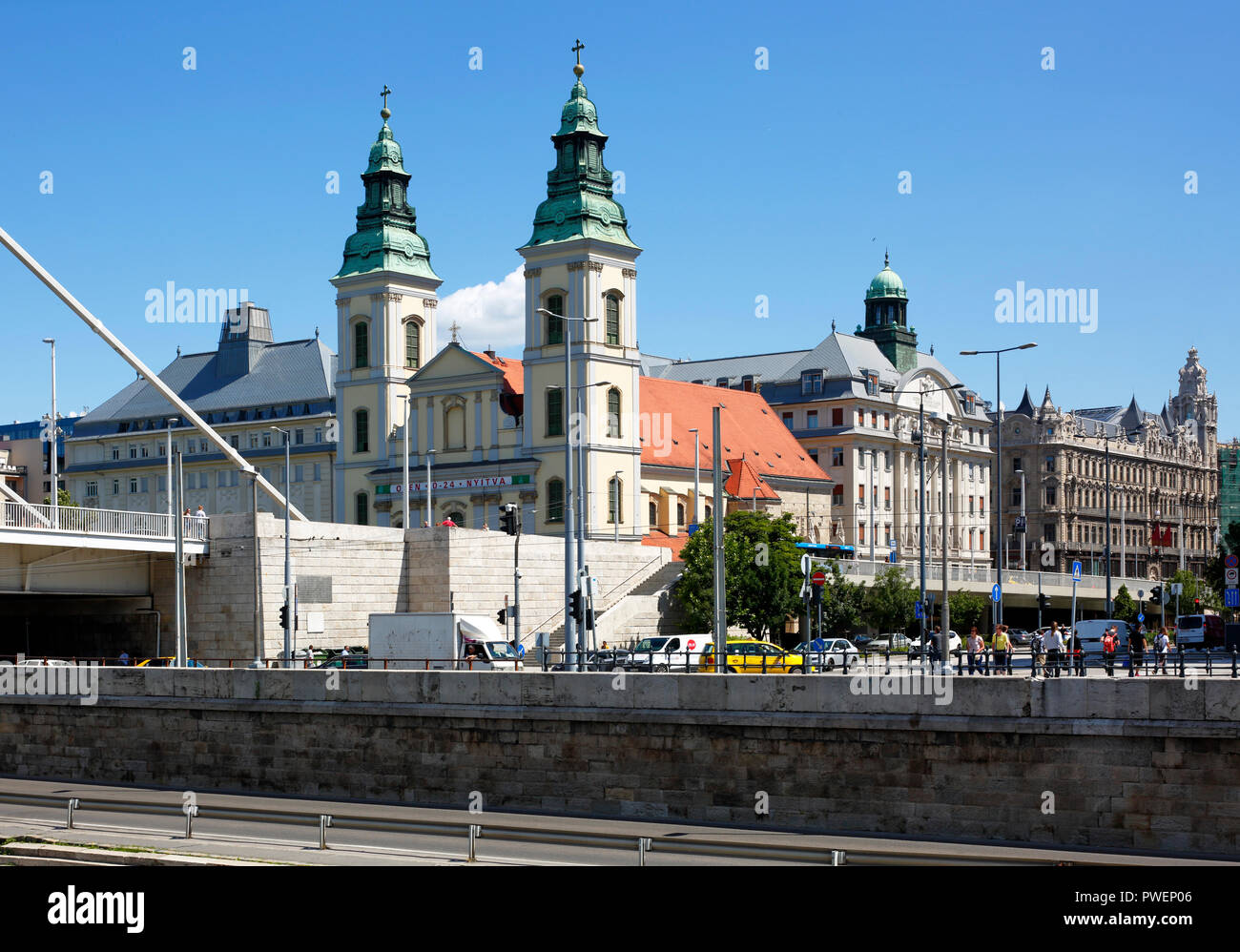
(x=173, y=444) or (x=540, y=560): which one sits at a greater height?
(x=173, y=444)

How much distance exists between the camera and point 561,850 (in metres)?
23.0

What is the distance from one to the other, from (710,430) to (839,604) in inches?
1356

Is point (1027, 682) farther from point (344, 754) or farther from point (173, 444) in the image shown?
point (173, 444)

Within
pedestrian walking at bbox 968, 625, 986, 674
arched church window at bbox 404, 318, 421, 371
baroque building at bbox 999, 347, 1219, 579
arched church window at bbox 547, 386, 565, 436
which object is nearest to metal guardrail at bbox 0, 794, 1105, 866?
pedestrian walking at bbox 968, 625, 986, 674

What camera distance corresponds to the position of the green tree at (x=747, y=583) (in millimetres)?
68625

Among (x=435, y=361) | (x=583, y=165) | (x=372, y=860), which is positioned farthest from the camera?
(x=435, y=361)

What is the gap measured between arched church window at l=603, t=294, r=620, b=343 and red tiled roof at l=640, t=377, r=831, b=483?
8.63 meters

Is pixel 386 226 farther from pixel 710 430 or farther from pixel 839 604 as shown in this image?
pixel 839 604

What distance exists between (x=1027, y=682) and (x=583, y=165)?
228 feet

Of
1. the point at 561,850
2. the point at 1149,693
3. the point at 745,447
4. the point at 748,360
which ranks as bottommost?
the point at 561,850

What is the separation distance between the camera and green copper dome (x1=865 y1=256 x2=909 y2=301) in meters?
142

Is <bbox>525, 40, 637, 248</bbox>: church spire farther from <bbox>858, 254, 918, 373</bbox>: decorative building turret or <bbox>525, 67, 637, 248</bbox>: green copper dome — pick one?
<bbox>858, 254, 918, 373</bbox>: decorative building turret

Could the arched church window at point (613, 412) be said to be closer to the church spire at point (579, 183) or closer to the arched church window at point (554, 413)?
the arched church window at point (554, 413)
